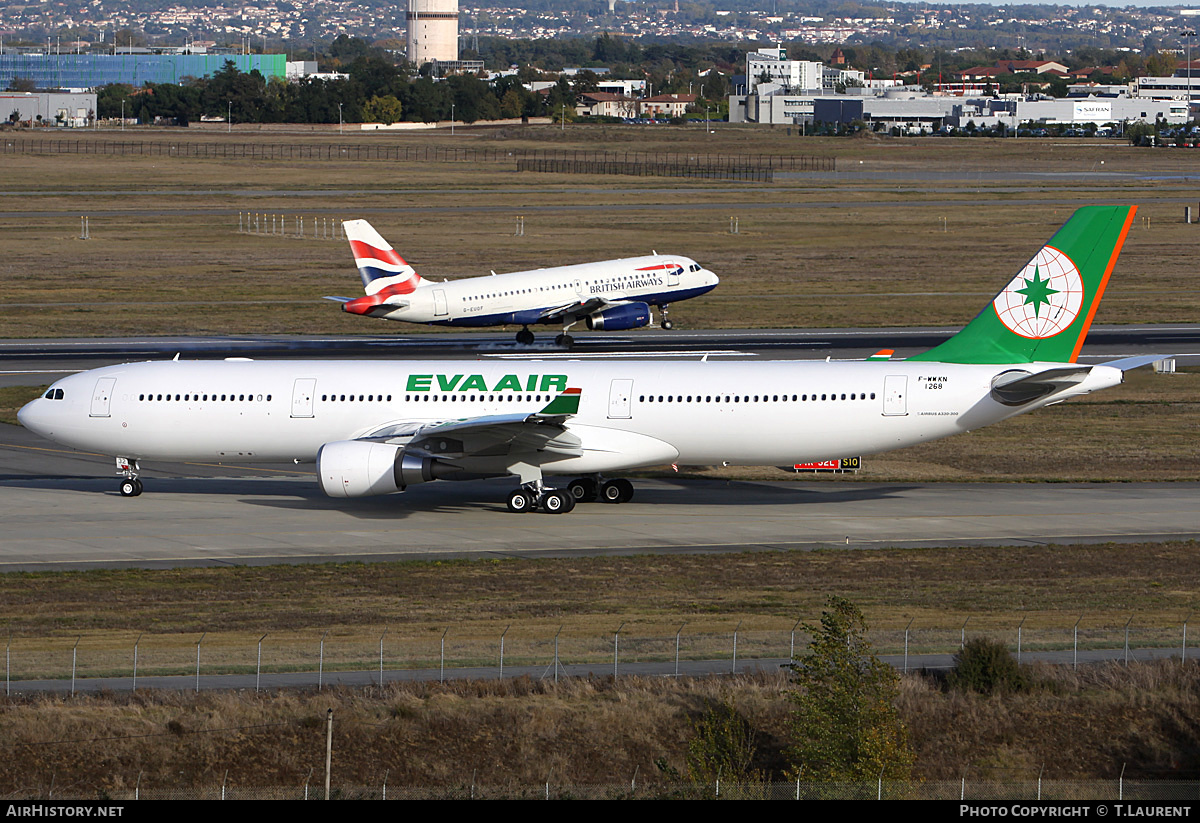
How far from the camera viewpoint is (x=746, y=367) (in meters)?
47.2

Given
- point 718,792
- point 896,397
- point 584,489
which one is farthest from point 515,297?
point 718,792

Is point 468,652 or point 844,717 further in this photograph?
point 468,652

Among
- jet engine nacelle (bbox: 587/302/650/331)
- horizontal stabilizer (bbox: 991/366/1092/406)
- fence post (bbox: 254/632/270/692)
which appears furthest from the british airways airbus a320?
fence post (bbox: 254/632/270/692)

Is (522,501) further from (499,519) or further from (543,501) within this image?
(499,519)

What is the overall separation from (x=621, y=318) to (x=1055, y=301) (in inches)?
1437

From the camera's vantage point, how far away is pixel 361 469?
44.3 metres

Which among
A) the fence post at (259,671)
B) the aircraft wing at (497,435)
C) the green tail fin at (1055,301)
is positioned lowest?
the fence post at (259,671)

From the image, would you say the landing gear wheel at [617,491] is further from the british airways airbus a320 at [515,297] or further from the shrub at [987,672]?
the british airways airbus a320 at [515,297]

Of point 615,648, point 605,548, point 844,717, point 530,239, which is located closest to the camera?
point 844,717

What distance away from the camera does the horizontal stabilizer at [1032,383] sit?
142 ft

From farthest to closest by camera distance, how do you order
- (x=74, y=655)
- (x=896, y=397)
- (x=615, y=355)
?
(x=615, y=355) < (x=896, y=397) < (x=74, y=655)

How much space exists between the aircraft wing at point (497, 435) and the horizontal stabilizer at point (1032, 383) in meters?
12.5

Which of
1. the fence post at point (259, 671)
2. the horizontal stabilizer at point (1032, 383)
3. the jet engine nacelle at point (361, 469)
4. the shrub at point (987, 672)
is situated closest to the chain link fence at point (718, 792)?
the shrub at point (987, 672)

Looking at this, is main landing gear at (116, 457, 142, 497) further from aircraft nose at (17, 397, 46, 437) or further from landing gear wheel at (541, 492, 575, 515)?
landing gear wheel at (541, 492, 575, 515)
